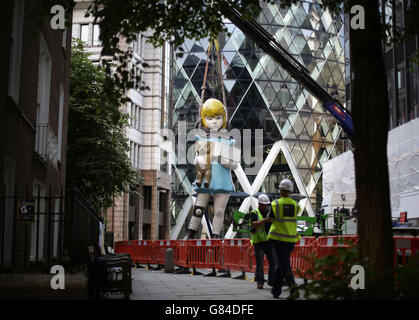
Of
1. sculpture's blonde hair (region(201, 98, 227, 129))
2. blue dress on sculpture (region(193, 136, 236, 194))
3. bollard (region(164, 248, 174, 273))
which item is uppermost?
sculpture's blonde hair (region(201, 98, 227, 129))

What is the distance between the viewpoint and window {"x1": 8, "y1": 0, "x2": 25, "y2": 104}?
1143 centimetres

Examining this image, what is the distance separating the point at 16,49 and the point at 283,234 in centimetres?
584

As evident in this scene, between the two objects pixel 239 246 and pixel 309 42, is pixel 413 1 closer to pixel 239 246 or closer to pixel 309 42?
pixel 239 246

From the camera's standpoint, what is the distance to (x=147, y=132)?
56.8 m

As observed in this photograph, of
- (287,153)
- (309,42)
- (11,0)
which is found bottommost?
(11,0)

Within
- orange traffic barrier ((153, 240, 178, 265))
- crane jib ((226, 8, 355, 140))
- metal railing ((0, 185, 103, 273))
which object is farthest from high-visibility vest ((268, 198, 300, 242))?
crane jib ((226, 8, 355, 140))

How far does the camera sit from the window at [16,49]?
1143cm

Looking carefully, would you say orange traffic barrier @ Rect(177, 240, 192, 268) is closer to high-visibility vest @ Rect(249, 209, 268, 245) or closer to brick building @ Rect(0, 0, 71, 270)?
brick building @ Rect(0, 0, 71, 270)

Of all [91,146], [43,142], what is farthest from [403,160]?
[43,142]

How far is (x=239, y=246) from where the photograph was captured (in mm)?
16953

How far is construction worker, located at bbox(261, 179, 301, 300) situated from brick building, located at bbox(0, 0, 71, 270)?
138 inches

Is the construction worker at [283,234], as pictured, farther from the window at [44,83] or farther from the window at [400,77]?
the window at [400,77]

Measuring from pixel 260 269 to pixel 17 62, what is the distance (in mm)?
5939

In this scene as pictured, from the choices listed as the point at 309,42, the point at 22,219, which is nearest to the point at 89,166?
the point at 22,219
